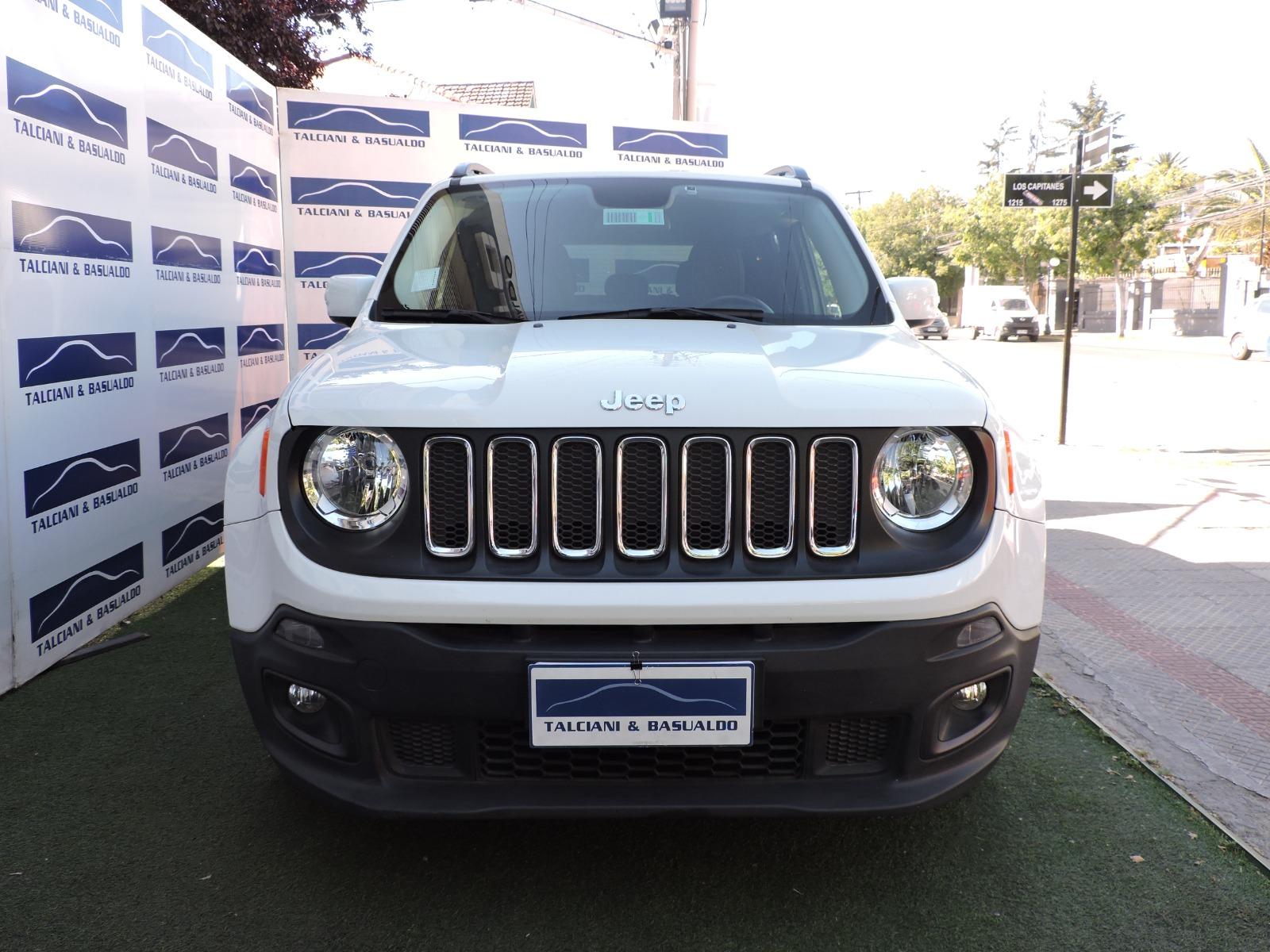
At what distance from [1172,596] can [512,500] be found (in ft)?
12.8

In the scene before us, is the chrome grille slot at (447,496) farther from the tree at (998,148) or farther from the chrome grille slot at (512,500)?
the tree at (998,148)

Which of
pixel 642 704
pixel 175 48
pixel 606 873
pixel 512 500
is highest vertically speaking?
pixel 175 48

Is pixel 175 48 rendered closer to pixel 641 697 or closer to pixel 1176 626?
pixel 641 697

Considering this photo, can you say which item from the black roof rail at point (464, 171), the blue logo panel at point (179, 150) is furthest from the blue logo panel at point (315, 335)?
the black roof rail at point (464, 171)

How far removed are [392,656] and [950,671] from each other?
1.16 metres

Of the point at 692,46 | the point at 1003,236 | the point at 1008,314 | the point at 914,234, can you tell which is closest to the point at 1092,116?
the point at 914,234

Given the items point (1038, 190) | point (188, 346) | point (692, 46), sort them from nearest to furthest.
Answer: point (188, 346) → point (1038, 190) → point (692, 46)

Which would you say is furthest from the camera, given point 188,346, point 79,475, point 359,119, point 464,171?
point 359,119

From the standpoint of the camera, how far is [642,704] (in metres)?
2.14

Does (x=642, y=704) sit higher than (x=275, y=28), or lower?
lower

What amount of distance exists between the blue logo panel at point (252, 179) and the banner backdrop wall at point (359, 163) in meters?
0.30

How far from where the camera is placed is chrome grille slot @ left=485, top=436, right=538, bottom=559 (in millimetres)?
2219

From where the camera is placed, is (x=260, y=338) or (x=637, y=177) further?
(x=260, y=338)

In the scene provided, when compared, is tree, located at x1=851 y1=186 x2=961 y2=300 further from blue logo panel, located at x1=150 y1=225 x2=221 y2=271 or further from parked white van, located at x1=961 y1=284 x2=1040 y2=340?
blue logo panel, located at x1=150 y1=225 x2=221 y2=271
